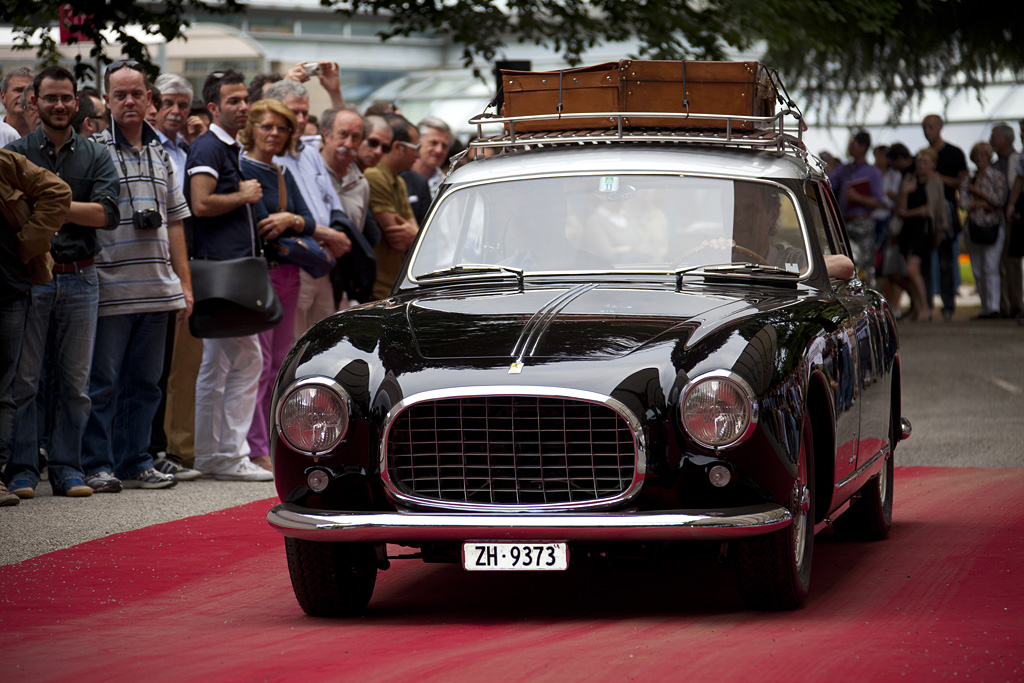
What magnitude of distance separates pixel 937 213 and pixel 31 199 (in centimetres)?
1601

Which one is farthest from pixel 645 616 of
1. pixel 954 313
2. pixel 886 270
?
pixel 954 313

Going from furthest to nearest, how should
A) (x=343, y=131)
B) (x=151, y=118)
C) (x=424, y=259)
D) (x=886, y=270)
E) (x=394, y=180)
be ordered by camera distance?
1. (x=886, y=270)
2. (x=394, y=180)
3. (x=343, y=131)
4. (x=151, y=118)
5. (x=424, y=259)

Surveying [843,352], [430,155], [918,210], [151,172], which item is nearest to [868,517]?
[843,352]

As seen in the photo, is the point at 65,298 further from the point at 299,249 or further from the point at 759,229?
the point at 759,229

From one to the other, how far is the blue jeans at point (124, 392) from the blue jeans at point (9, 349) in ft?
2.05

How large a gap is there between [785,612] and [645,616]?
51 centimetres

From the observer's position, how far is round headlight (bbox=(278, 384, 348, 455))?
18.1 feet

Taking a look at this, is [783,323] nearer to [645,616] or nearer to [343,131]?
[645,616]

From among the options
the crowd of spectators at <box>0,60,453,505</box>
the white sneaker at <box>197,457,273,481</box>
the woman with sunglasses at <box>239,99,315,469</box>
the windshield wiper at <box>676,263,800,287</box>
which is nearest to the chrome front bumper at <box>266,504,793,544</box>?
the windshield wiper at <box>676,263,800,287</box>

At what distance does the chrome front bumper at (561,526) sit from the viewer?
522 centimetres

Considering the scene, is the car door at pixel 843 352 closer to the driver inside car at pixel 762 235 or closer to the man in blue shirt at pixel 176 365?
the driver inside car at pixel 762 235

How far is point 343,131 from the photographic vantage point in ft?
36.2

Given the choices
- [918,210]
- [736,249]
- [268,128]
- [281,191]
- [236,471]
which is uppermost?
[268,128]

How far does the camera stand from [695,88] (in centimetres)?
783
